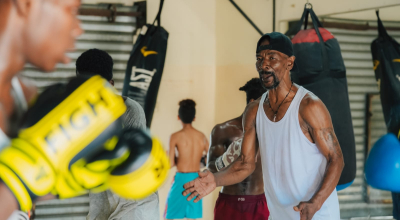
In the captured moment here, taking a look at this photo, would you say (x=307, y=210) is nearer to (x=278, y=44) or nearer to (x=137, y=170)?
(x=278, y=44)

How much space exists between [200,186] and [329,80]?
1177 millimetres

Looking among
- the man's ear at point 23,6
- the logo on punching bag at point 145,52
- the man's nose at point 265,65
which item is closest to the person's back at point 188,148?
the logo on punching bag at point 145,52

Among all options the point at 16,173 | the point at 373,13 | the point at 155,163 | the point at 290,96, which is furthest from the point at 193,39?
the point at 16,173

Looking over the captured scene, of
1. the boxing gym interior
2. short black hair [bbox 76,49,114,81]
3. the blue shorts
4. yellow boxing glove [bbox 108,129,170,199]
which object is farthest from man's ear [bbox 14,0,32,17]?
the blue shorts

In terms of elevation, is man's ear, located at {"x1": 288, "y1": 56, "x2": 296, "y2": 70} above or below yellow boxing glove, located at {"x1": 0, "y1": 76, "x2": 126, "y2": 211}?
above

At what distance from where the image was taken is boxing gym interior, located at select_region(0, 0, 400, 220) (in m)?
2.83

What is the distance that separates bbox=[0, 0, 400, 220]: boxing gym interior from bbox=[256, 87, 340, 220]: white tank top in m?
0.13

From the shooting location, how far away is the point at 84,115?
1187 millimetres

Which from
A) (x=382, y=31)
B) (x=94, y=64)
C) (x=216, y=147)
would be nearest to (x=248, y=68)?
(x=216, y=147)

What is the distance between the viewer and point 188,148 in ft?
A: 15.5

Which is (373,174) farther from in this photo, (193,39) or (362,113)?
(193,39)

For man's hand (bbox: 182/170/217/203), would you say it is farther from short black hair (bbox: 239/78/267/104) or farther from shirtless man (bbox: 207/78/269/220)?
short black hair (bbox: 239/78/267/104)

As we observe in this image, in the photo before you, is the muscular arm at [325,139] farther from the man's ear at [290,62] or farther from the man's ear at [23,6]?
the man's ear at [23,6]

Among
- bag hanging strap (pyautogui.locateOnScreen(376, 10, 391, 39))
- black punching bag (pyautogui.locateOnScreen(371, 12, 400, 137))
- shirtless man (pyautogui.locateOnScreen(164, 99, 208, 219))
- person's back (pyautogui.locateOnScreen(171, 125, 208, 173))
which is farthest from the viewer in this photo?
person's back (pyautogui.locateOnScreen(171, 125, 208, 173))
